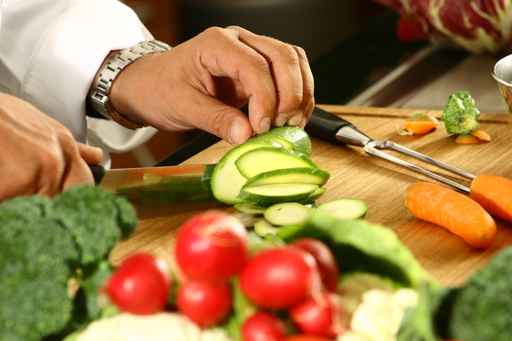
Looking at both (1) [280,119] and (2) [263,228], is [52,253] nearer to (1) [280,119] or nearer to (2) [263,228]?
(2) [263,228]

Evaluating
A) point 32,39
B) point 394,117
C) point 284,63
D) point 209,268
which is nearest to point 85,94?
point 32,39

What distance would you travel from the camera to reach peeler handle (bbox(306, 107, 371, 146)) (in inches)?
76.6

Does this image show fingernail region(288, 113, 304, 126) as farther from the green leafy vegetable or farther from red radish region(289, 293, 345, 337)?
red radish region(289, 293, 345, 337)

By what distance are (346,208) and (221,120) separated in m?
0.32

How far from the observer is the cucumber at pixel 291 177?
165 centimetres

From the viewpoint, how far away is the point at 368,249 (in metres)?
0.98

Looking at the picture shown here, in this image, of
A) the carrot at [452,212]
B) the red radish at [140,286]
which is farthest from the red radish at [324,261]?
the carrot at [452,212]

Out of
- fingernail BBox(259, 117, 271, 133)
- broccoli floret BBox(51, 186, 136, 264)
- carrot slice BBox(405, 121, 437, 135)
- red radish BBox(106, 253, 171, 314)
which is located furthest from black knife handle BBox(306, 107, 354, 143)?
red radish BBox(106, 253, 171, 314)

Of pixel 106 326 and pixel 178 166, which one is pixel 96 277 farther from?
pixel 178 166

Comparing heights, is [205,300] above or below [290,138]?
above

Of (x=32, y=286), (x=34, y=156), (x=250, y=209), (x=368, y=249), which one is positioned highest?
(x=368, y=249)

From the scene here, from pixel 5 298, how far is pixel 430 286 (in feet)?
1.41

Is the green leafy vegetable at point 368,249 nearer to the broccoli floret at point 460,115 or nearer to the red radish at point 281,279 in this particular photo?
the red radish at point 281,279

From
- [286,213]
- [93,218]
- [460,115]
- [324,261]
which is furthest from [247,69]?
[324,261]
